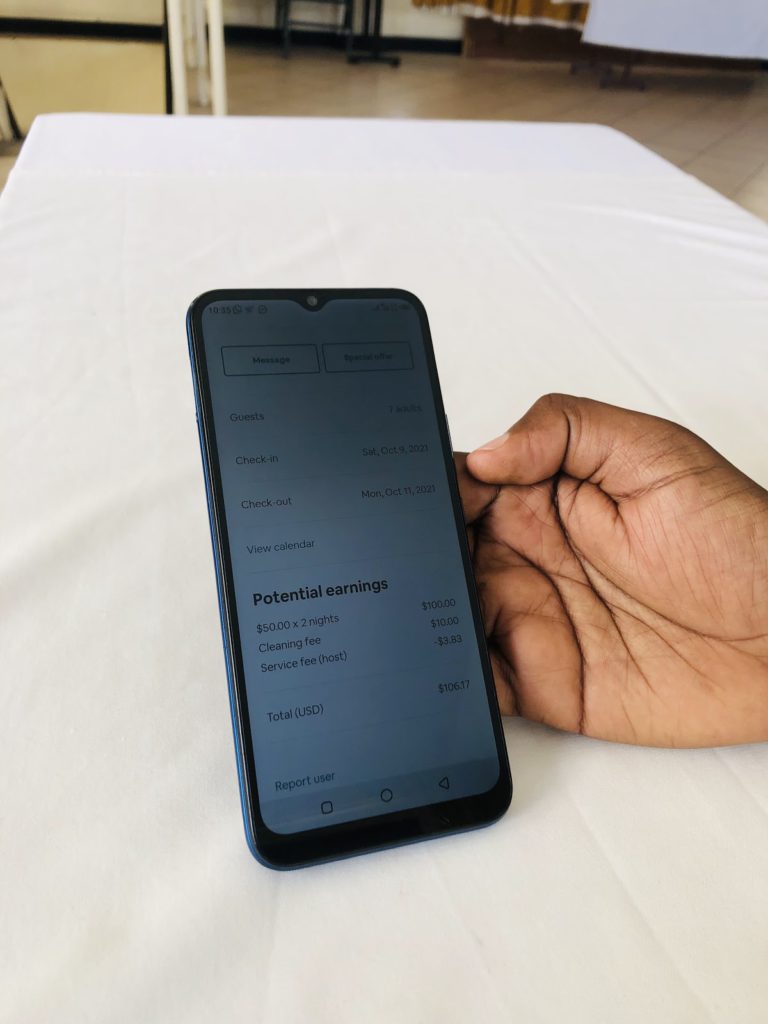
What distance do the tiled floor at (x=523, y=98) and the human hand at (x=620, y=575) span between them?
2.19m

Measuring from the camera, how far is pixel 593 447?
0.41 m

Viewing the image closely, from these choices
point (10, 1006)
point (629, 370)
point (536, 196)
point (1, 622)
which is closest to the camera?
point (10, 1006)

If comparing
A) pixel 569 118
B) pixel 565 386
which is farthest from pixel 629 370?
pixel 569 118

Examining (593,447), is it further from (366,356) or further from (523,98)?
(523,98)

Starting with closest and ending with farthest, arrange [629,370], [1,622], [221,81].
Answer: [1,622], [629,370], [221,81]

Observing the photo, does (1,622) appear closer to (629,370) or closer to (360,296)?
(360,296)

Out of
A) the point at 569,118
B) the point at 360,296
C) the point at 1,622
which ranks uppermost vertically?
the point at 360,296

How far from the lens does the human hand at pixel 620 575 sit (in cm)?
35

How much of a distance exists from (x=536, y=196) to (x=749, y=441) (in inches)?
17.4

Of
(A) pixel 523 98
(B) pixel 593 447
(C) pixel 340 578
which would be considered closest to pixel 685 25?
(A) pixel 523 98

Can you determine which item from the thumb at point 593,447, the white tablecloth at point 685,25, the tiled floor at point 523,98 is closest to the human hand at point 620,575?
the thumb at point 593,447

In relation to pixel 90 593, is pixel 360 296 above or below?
above

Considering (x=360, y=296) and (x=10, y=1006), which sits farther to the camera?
(x=360, y=296)

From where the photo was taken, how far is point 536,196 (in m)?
0.84
